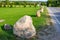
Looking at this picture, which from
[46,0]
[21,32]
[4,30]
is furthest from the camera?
[46,0]

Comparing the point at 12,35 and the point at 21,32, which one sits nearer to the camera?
the point at 21,32

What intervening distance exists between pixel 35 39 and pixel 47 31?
1.64m

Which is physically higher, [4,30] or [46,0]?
[4,30]

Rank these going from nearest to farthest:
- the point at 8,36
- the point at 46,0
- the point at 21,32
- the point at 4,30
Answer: the point at 21,32, the point at 8,36, the point at 4,30, the point at 46,0

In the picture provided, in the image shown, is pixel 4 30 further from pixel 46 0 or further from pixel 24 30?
pixel 46 0

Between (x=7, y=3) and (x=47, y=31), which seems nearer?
(x=47, y=31)

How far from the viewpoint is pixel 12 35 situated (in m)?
8.73

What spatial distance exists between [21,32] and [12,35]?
2.44ft

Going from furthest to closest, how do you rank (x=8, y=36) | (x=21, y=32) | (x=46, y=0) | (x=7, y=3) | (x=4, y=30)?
(x=46, y=0), (x=7, y=3), (x=4, y=30), (x=8, y=36), (x=21, y=32)

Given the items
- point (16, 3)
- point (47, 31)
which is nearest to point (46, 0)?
point (16, 3)

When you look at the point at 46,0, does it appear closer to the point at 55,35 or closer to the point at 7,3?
the point at 7,3

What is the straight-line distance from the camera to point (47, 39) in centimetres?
823

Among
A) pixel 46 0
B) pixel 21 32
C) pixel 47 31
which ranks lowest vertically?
pixel 46 0

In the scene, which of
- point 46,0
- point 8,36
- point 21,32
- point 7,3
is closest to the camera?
point 21,32
